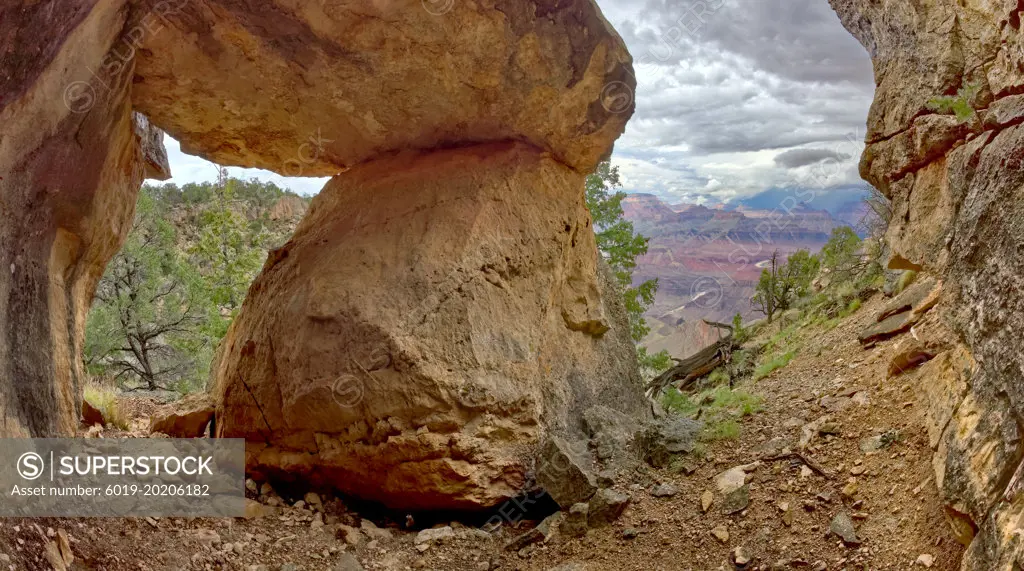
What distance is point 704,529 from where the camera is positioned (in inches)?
162

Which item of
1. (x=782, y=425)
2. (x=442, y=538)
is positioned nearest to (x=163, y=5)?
(x=442, y=538)

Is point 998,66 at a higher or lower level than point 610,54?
lower

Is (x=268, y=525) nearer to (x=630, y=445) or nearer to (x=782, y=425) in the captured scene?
(x=630, y=445)

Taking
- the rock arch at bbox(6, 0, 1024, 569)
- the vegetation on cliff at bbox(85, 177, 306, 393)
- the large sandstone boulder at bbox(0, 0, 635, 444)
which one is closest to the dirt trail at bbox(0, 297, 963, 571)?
the rock arch at bbox(6, 0, 1024, 569)

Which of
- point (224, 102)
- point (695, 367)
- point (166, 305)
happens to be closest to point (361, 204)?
point (224, 102)

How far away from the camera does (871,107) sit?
4.81m

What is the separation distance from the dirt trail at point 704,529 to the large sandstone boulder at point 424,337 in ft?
1.53

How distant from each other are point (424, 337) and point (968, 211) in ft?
11.0

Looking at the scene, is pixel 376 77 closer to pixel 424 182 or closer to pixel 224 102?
pixel 424 182

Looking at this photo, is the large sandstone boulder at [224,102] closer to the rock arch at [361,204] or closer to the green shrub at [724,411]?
the rock arch at [361,204]

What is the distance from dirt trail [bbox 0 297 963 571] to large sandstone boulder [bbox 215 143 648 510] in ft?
1.53

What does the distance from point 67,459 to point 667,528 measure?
3.75m

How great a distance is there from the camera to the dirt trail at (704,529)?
3.50 metres

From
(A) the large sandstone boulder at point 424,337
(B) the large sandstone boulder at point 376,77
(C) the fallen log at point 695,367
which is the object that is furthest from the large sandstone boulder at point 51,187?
(C) the fallen log at point 695,367
